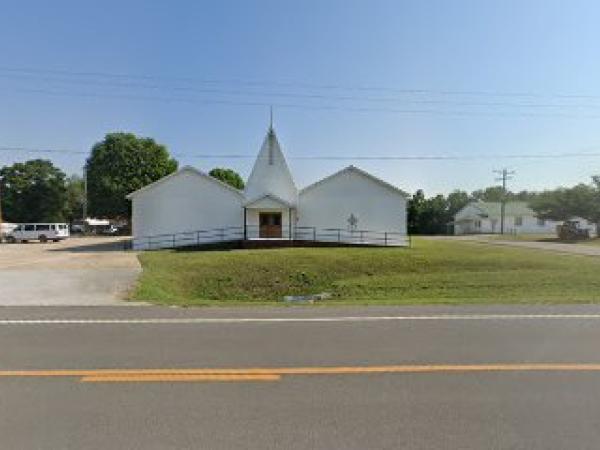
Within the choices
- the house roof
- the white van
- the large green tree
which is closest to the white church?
the white van

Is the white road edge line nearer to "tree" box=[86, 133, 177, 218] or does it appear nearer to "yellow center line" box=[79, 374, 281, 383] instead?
"yellow center line" box=[79, 374, 281, 383]

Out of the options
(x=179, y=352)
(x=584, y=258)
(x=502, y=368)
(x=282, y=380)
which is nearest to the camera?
(x=282, y=380)

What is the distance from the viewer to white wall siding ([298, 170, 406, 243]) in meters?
42.2

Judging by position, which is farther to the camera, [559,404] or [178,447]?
[559,404]

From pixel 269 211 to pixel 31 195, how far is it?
196ft

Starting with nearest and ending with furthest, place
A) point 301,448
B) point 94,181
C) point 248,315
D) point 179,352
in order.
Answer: point 301,448 < point 179,352 < point 248,315 < point 94,181

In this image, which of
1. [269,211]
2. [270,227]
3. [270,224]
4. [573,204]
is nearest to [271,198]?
[269,211]

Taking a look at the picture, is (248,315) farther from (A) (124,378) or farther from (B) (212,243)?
(B) (212,243)

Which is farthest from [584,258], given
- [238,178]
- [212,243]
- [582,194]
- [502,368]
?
[238,178]

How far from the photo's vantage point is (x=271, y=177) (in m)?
43.1

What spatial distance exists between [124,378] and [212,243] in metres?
33.9

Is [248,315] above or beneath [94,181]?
beneath

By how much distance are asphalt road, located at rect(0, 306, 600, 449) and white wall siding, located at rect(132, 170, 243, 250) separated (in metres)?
31.4

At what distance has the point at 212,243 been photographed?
1591 inches
